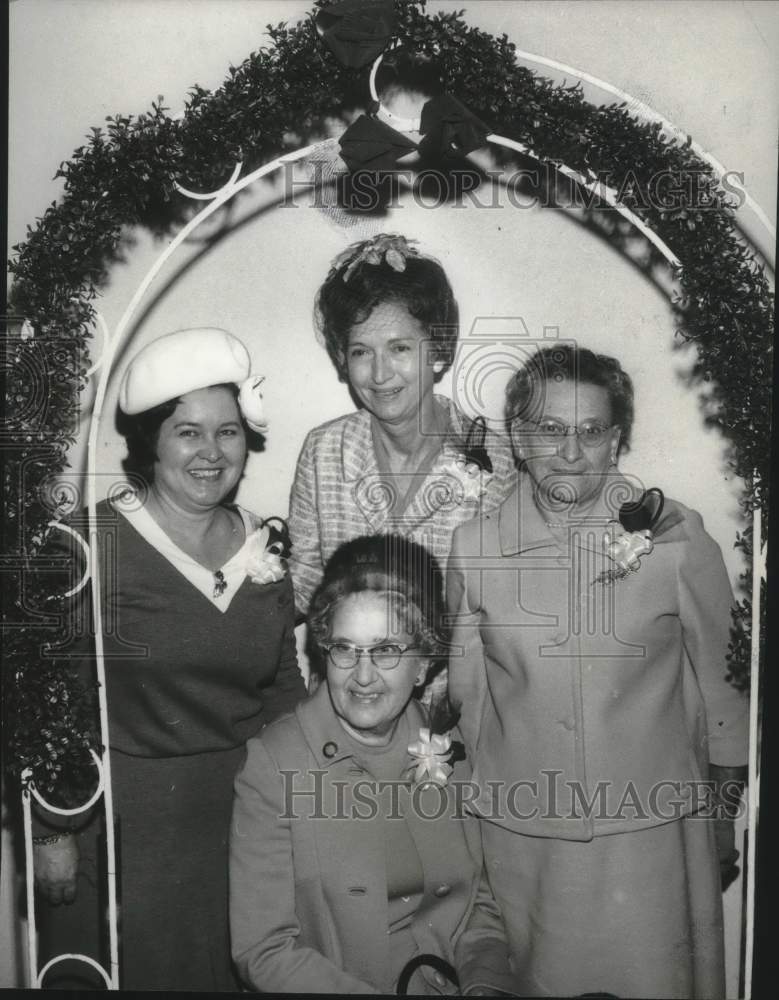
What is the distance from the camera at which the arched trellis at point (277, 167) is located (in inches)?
87.0

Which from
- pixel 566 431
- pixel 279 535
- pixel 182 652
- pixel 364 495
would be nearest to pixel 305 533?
pixel 279 535

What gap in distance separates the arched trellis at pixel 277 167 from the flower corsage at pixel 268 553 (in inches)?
14.4

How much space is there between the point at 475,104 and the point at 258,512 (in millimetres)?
1076

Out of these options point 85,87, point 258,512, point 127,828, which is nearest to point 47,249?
point 85,87

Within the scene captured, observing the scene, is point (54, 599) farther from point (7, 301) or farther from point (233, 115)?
point (233, 115)

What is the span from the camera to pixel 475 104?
2.25 m

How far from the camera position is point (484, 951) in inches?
87.7

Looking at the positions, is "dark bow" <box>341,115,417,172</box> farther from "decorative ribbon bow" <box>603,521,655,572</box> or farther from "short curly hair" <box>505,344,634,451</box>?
"decorative ribbon bow" <box>603,521,655,572</box>

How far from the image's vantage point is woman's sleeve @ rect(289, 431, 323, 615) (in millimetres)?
2316

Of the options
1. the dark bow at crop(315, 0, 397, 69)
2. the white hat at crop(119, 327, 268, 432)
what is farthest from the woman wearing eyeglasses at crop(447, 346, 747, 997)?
the dark bow at crop(315, 0, 397, 69)

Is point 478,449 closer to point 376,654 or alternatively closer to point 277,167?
point 376,654

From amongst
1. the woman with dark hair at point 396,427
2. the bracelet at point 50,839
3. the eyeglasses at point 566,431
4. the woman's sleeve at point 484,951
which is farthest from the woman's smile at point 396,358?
the bracelet at point 50,839

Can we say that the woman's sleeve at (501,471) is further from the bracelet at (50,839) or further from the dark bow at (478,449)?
the bracelet at (50,839)

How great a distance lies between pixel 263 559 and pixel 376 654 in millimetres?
354
